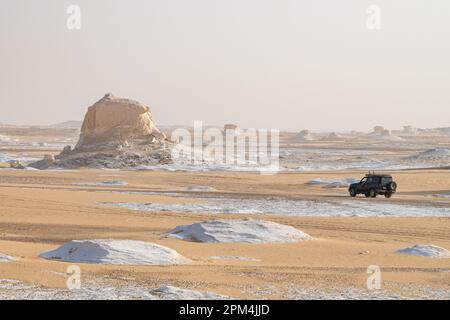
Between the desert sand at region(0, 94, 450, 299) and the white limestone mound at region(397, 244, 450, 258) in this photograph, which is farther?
the white limestone mound at region(397, 244, 450, 258)

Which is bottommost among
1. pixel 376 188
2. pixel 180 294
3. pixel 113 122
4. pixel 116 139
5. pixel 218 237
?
pixel 376 188

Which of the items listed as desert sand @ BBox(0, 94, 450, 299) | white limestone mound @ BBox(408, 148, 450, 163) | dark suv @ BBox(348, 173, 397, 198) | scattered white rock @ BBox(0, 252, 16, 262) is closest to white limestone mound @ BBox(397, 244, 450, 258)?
desert sand @ BBox(0, 94, 450, 299)

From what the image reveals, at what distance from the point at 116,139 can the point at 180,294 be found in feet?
161

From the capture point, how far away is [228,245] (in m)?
20.3

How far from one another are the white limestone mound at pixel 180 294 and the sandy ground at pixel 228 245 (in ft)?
1.57

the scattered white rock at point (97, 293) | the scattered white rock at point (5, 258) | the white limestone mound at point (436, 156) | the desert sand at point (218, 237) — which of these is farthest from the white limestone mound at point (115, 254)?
the white limestone mound at point (436, 156)

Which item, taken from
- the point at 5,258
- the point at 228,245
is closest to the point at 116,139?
the point at 228,245

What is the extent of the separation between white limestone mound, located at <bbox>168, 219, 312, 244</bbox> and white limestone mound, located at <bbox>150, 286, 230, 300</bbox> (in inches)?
314

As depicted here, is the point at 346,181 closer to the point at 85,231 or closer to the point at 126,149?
the point at 126,149

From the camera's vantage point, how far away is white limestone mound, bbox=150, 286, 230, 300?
1210 cm

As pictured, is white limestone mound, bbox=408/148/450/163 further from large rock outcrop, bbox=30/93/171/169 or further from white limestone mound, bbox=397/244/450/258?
white limestone mound, bbox=397/244/450/258

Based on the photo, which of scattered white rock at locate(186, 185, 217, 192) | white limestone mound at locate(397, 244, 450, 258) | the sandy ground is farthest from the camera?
scattered white rock at locate(186, 185, 217, 192)

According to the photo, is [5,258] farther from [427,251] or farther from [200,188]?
[200,188]

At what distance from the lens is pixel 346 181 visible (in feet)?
158
